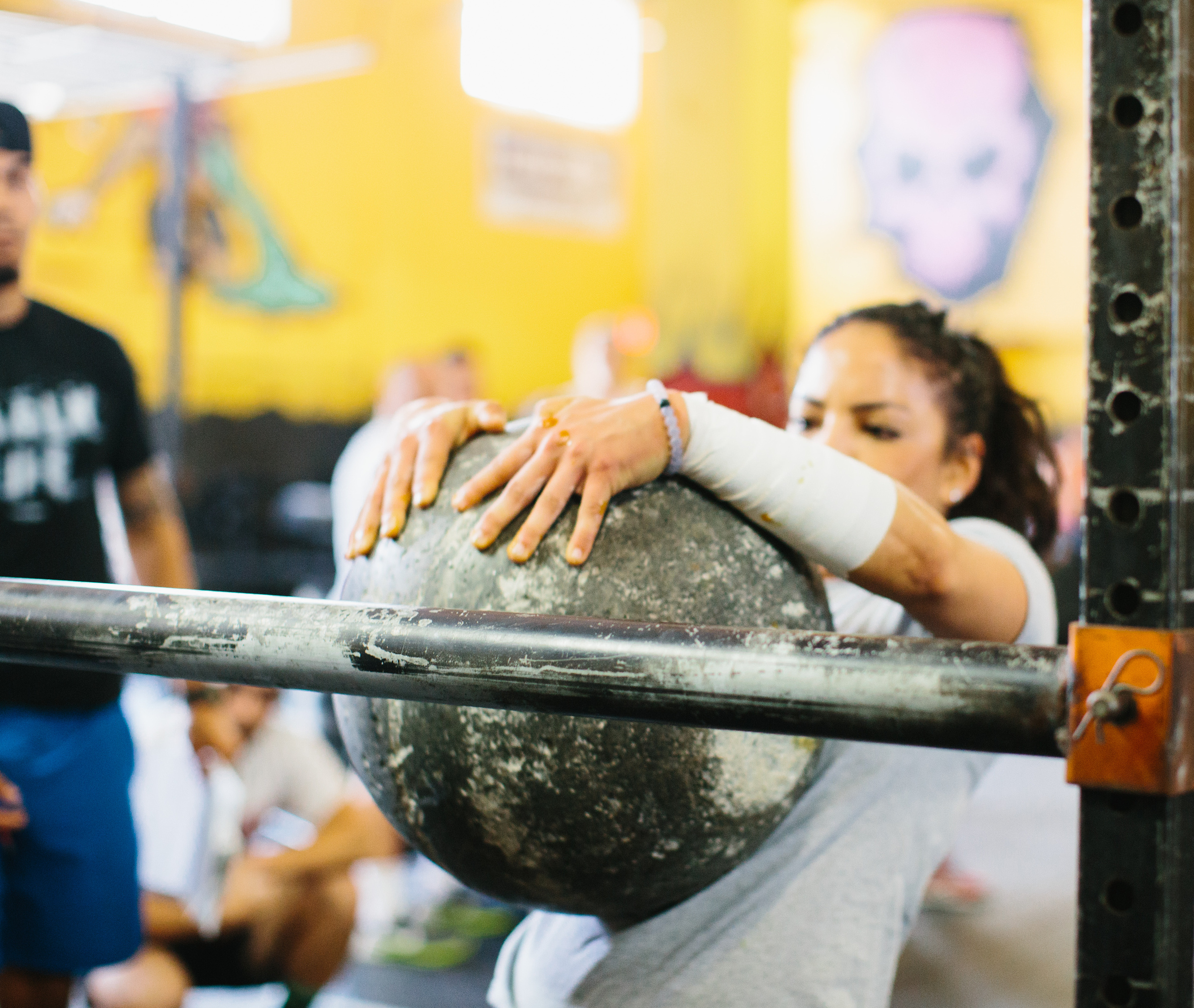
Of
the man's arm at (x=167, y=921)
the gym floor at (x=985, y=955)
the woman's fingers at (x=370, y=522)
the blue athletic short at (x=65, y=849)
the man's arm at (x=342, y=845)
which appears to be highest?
the woman's fingers at (x=370, y=522)

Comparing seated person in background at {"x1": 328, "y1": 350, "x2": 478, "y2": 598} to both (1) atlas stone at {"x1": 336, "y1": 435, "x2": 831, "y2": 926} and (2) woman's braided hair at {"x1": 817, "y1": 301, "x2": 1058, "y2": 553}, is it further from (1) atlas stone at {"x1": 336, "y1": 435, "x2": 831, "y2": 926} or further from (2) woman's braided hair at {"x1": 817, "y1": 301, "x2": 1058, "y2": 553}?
(1) atlas stone at {"x1": 336, "y1": 435, "x2": 831, "y2": 926}

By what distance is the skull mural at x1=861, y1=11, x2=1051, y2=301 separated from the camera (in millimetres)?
6039

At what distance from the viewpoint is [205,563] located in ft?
17.7

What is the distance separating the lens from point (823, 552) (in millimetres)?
944

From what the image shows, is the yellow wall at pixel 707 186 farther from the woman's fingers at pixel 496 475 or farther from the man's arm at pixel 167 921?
the woman's fingers at pixel 496 475

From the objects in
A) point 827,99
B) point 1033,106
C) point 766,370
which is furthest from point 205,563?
point 1033,106

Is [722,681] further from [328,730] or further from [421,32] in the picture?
[421,32]

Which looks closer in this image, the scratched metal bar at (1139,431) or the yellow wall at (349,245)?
the scratched metal bar at (1139,431)

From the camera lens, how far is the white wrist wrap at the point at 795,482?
2.99 ft

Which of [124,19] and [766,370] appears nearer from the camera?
[124,19]

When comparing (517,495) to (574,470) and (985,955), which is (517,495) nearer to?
(574,470)

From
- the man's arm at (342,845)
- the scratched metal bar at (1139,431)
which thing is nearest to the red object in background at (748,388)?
the man's arm at (342,845)

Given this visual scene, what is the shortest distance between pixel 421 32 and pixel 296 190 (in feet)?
3.98

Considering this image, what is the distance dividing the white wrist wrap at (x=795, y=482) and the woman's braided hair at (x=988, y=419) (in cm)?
32
